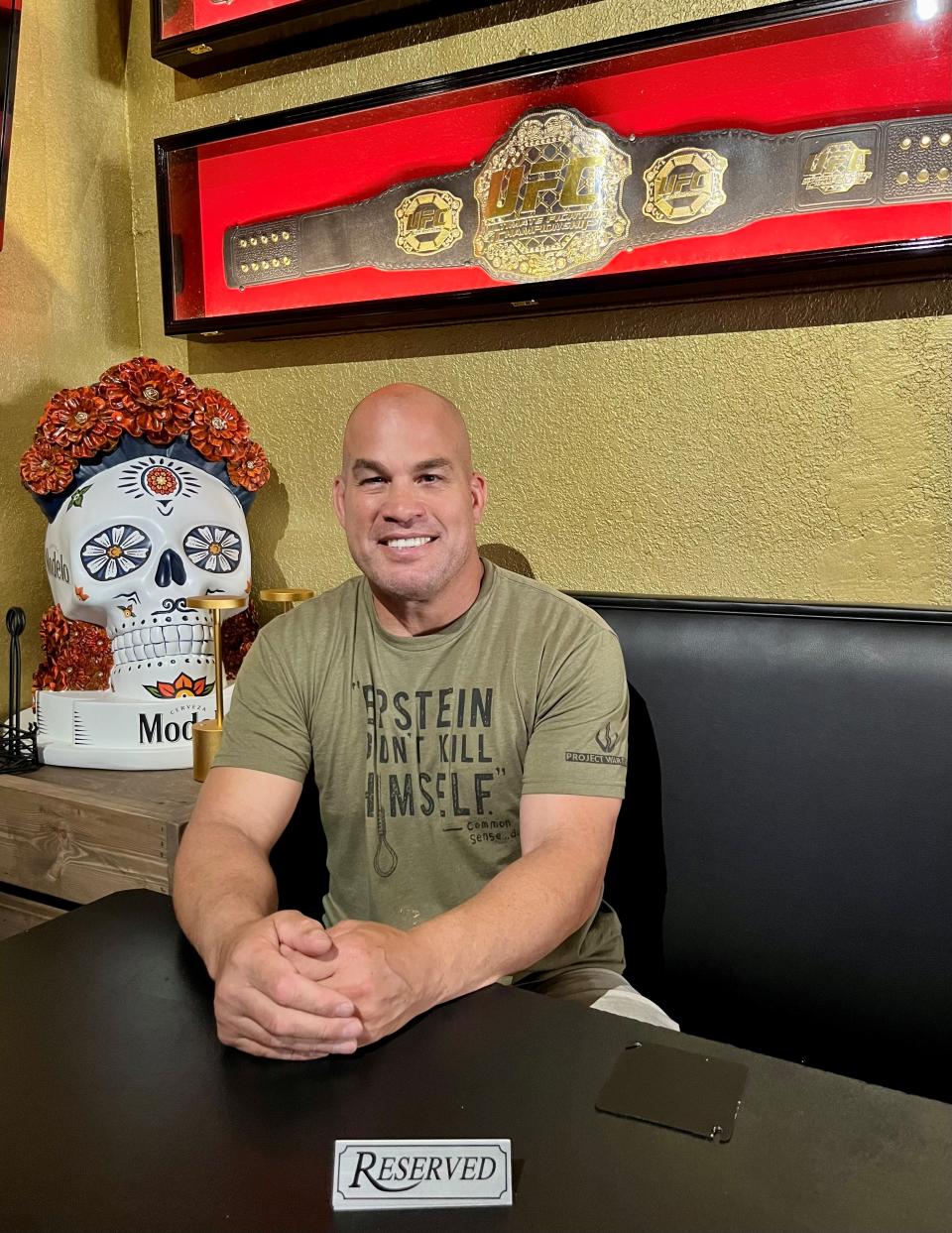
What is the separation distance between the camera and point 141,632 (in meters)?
1.78

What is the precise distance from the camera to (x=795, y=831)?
4.63 feet

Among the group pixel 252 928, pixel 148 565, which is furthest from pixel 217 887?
pixel 148 565

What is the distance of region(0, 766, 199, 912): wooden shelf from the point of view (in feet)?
5.17

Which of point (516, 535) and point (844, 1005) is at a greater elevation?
point (516, 535)

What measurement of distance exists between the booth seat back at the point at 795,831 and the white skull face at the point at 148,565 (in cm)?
79

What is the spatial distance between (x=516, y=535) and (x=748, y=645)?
589mm

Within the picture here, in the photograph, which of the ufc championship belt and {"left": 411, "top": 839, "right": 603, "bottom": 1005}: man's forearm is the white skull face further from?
{"left": 411, "top": 839, "right": 603, "bottom": 1005}: man's forearm

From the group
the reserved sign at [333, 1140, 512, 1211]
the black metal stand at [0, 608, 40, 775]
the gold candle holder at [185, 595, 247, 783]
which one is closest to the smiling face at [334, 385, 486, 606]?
the gold candle holder at [185, 595, 247, 783]

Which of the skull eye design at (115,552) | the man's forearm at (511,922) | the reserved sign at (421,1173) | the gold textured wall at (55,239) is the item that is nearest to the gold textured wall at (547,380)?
the gold textured wall at (55,239)

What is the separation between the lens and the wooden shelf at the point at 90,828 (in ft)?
5.17

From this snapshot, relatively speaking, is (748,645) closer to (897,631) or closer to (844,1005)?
(897,631)

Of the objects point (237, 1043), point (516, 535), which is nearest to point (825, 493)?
point (516, 535)

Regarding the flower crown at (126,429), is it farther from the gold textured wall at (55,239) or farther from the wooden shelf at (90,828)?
the wooden shelf at (90,828)

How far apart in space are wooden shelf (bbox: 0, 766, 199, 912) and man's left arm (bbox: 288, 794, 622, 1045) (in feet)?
2.10
